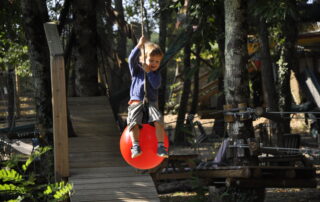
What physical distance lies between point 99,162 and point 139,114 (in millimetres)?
4129

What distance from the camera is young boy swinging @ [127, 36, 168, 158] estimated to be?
5746 millimetres

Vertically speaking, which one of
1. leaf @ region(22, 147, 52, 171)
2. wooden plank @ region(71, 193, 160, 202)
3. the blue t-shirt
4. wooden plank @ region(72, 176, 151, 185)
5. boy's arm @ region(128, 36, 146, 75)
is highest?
boy's arm @ region(128, 36, 146, 75)

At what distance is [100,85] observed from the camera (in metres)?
14.7

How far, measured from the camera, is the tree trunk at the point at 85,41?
42.0 ft

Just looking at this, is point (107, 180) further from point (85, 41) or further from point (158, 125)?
point (85, 41)

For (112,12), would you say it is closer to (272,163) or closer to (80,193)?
(272,163)

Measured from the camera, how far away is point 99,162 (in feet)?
32.7

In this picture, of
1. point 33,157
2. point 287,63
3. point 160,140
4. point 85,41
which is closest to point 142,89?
point 160,140

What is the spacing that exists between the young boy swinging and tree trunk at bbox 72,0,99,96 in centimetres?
678

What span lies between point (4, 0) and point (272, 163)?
6851mm

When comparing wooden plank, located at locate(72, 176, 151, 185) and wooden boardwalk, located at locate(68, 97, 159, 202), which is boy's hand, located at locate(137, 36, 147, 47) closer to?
wooden boardwalk, located at locate(68, 97, 159, 202)

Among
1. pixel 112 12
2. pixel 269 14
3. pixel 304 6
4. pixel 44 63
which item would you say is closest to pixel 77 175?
pixel 44 63

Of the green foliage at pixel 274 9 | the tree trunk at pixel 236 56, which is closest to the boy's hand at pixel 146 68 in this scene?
the tree trunk at pixel 236 56

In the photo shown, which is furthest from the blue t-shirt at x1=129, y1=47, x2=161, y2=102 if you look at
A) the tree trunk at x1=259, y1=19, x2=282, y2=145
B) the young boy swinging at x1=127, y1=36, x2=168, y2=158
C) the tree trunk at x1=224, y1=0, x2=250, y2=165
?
the tree trunk at x1=259, y1=19, x2=282, y2=145
